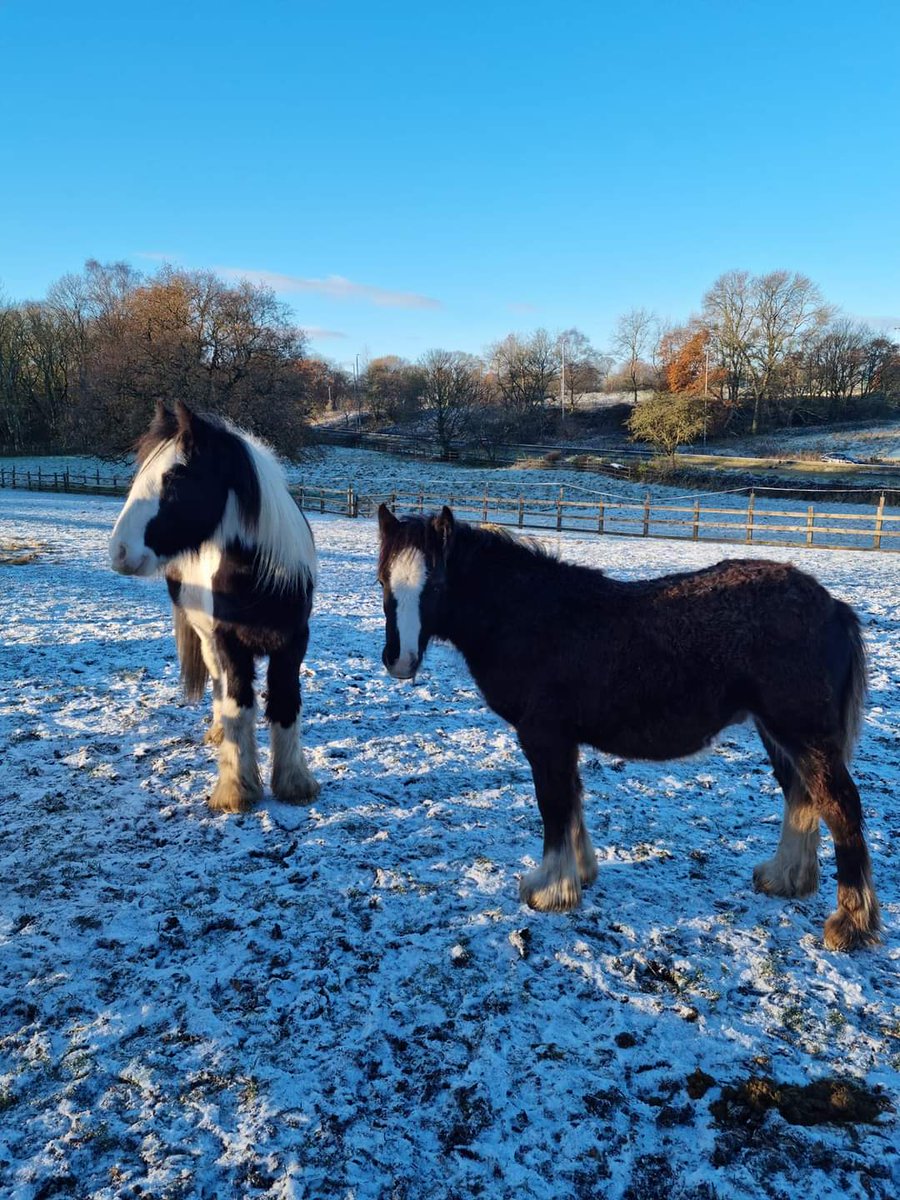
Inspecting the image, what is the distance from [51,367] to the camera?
50.5 meters

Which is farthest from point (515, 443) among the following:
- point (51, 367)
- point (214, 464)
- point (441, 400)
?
point (214, 464)

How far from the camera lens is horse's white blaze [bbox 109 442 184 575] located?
12.2 ft

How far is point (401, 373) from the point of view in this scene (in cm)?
5897

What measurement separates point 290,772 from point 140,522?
1831mm

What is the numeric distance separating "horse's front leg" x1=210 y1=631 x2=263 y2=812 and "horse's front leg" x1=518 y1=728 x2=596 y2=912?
1.90 metres

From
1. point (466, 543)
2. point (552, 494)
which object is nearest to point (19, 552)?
point (466, 543)

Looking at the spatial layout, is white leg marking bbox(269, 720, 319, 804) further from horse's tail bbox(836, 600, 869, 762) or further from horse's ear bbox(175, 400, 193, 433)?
horse's tail bbox(836, 600, 869, 762)

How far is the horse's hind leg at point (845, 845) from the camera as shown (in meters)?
2.96

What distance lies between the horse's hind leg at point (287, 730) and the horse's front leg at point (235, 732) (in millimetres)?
149

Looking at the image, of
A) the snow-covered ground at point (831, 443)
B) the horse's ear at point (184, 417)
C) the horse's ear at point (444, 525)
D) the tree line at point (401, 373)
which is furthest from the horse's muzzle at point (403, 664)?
the snow-covered ground at point (831, 443)

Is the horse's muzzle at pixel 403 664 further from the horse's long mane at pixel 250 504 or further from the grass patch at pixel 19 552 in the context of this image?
the grass patch at pixel 19 552

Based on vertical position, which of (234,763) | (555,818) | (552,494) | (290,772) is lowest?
(290,772)

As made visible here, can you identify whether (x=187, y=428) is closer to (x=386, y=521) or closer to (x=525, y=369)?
(x=386, y=521)

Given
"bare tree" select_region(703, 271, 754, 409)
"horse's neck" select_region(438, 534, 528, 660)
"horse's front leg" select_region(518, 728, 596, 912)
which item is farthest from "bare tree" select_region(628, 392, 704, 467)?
"horse's front leg" select_region(518, 728, 596, 912)
